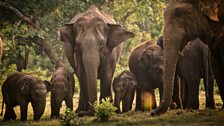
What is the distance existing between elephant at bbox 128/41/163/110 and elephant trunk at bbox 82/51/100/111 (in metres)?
1.94

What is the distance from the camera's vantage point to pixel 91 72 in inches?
361

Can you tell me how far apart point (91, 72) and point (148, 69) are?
2346mm

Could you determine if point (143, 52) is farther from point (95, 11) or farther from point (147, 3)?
point (147, 3)

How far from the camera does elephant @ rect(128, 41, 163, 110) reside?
35.8 feet

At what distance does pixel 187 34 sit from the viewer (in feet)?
27.5

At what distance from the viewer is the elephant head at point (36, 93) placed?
951cm

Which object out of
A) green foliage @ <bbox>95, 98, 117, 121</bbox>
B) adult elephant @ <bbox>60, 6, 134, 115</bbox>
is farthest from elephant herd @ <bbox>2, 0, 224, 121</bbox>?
green foliage @ <bbox>95, 98, 117, 121</bbox>

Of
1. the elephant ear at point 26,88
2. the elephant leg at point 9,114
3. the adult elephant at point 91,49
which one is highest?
the adult elephant at point 91,49

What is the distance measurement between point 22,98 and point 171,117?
3.15 meters

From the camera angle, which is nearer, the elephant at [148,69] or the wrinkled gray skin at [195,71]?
the wrinkled gray skin at [195,71]

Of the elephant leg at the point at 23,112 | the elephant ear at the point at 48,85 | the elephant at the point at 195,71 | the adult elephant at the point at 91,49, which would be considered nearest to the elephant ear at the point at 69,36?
the adult elephant at the point at 91,49

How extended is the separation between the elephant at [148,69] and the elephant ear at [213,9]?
2.95 m

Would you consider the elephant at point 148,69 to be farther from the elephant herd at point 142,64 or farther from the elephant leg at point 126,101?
the elephant leg at point 126,101

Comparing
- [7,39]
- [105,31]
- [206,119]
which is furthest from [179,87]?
[7,39]
